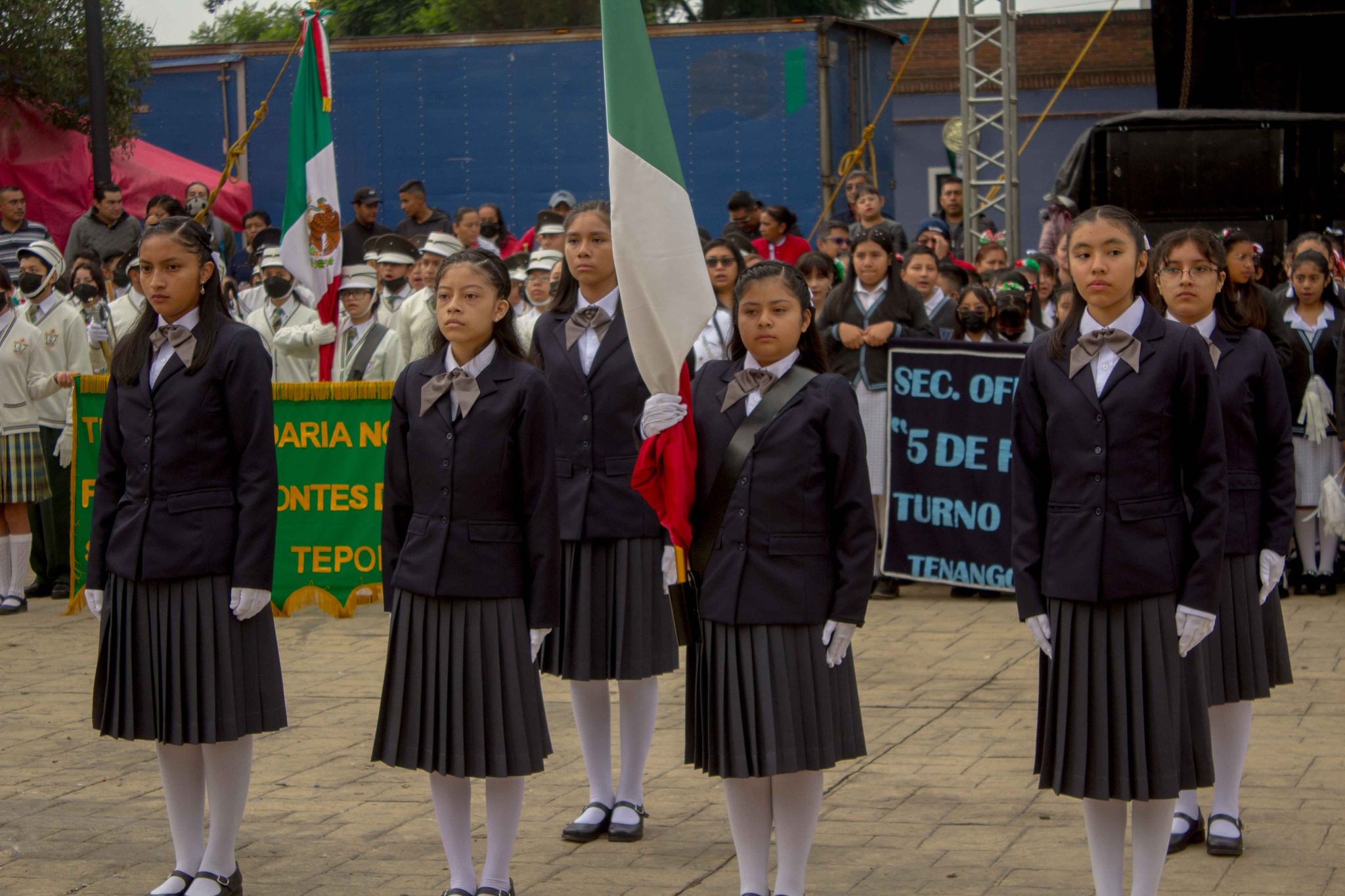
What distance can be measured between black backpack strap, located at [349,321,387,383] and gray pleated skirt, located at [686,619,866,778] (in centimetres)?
627

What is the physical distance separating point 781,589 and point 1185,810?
180 centimetres

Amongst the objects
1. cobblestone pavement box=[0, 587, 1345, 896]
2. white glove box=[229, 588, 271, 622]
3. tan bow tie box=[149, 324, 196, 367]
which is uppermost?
tan bow tie box=[149, 324, 196, 367]

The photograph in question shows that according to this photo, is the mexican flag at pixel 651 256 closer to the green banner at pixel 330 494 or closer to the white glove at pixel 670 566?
the white glove at pixel 670 566

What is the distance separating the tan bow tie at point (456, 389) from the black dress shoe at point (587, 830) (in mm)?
1650

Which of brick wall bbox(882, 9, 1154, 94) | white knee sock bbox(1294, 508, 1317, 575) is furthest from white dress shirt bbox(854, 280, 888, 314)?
brick wall bbox(882, 9, 1154, 94)

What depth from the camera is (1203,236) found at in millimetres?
5781

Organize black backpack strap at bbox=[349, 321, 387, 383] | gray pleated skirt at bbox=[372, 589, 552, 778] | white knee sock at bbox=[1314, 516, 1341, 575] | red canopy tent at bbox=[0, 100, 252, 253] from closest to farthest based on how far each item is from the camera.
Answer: gray pleated skirt at bbox=[372, 589, 552, 778]
white knee sock at bbox=[1314, 516, 1341, 575]
black backpack strap at bbox=[349, 321, 387, 383]
red canopy tent at bbox=[0, 100, 252, 253]

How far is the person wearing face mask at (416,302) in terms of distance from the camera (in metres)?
11.2

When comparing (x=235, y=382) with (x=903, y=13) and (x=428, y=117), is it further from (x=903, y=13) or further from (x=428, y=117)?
(x=903, y=13)

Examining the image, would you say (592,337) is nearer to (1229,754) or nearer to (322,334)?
(1229,754)

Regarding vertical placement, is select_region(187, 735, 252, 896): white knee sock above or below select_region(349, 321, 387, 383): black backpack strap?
below

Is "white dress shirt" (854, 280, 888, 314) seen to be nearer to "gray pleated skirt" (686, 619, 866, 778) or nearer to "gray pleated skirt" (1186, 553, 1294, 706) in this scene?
"gray pleated skirt" (1186, 553, 1294, 706)

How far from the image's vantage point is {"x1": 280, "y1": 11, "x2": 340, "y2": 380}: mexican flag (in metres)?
10.8

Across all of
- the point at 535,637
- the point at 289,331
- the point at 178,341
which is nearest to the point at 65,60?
the point at 289,331
